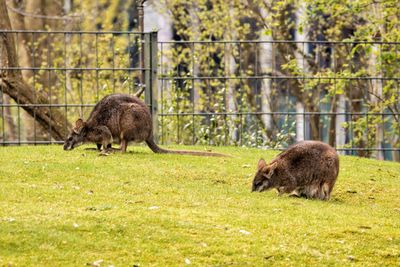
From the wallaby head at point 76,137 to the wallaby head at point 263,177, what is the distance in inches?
151

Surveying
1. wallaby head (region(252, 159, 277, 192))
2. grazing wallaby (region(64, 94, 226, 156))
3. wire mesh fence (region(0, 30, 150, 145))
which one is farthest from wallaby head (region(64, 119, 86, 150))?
A: wallaby head (region(252, 159, 277, 192))

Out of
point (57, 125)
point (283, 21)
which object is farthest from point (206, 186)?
point (283, 21)

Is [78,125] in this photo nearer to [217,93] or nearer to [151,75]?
[151,75]

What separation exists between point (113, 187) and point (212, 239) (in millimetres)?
3146

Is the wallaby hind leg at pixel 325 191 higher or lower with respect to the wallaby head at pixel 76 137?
lower

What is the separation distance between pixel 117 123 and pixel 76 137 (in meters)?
0.83

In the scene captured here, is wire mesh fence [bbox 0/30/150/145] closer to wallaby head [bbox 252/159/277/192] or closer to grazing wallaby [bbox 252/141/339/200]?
wallaby head [bbox 252/159/277/192]

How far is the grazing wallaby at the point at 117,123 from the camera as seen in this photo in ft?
55.5

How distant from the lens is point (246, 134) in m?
23.2

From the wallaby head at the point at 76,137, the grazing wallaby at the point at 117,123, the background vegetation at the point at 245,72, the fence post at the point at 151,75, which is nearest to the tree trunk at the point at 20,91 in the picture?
the background vegetation at the point at 245,72

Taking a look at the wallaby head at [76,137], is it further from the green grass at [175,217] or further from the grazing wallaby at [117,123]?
the green grass at [175,217]

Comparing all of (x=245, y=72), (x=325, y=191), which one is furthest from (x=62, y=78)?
(x=325, y=191)

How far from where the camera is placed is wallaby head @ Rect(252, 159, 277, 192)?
1441 cm

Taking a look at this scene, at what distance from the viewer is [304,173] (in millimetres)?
14352
